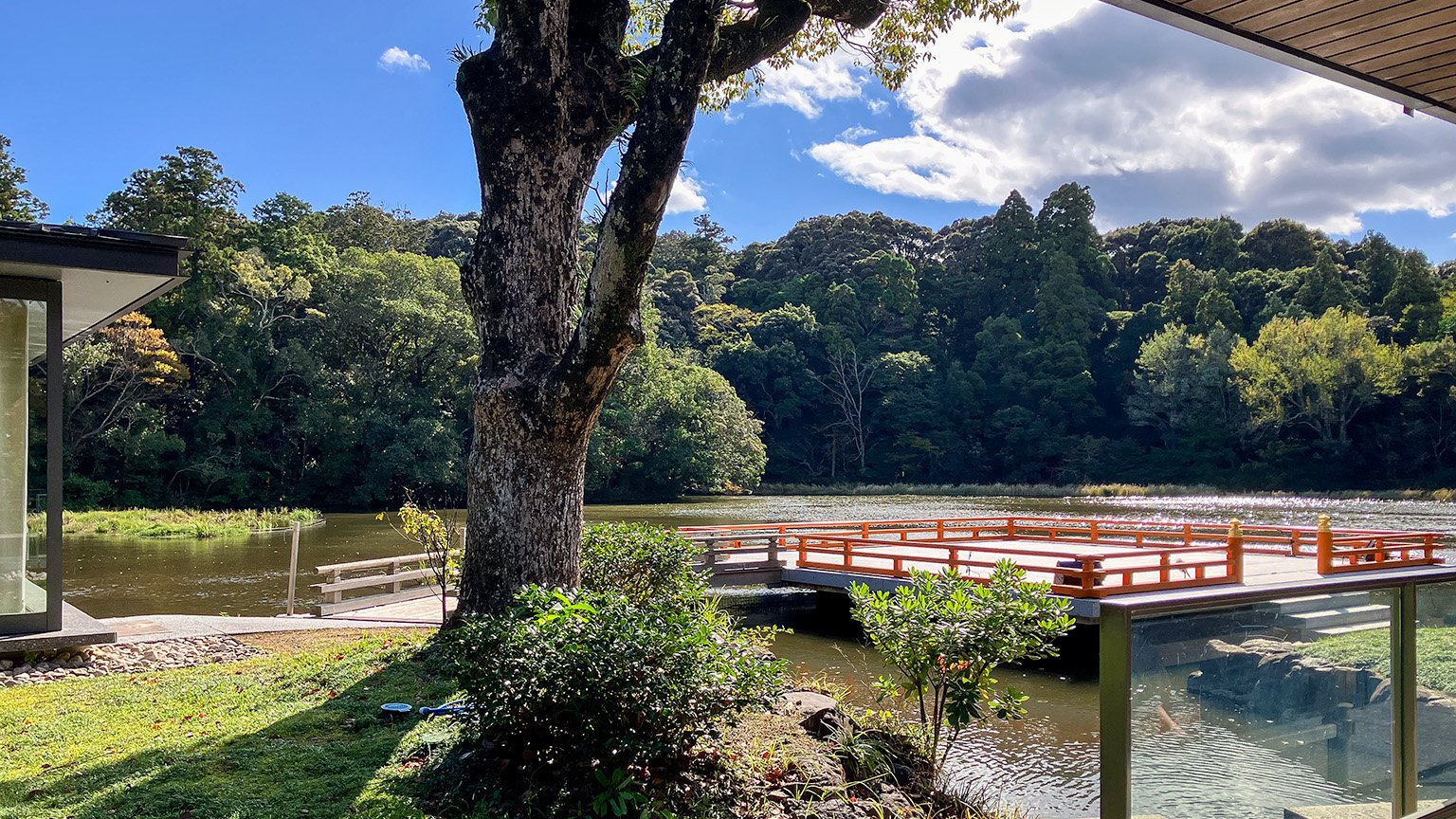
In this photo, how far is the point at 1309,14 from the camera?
→ 330 cm

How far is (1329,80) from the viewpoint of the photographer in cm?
401

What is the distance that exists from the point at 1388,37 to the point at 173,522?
31.6 m

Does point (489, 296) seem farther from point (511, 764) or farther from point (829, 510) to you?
point (829, 510)

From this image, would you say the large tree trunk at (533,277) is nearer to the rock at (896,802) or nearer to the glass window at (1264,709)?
the rock at (896,802)

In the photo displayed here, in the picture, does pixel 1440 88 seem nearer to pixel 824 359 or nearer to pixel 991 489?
pixel 991 489

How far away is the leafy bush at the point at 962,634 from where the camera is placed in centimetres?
473

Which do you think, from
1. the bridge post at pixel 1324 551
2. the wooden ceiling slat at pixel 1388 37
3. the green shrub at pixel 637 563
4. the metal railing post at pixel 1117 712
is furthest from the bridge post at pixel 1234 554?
the metal railing post at pixel 1117 712

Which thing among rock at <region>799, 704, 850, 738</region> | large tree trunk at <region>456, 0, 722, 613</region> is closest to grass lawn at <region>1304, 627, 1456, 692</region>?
rock at <region>799, 704, 850, 738</region>

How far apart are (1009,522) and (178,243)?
47.4 feet

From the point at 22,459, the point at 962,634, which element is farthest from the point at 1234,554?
the point at 22,459

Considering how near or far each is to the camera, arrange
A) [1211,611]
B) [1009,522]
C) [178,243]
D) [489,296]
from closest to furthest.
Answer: [1211,611], [489,296], [178,243], [1009,522]

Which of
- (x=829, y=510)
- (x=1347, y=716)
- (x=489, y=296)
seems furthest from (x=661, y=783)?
(x=829, y=510)

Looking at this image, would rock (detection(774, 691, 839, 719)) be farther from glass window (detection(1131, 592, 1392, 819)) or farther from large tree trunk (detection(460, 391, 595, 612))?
glass window (detection(1131, 592, 1392, 819))

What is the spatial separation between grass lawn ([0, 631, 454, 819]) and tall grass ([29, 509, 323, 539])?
22.6 metres
